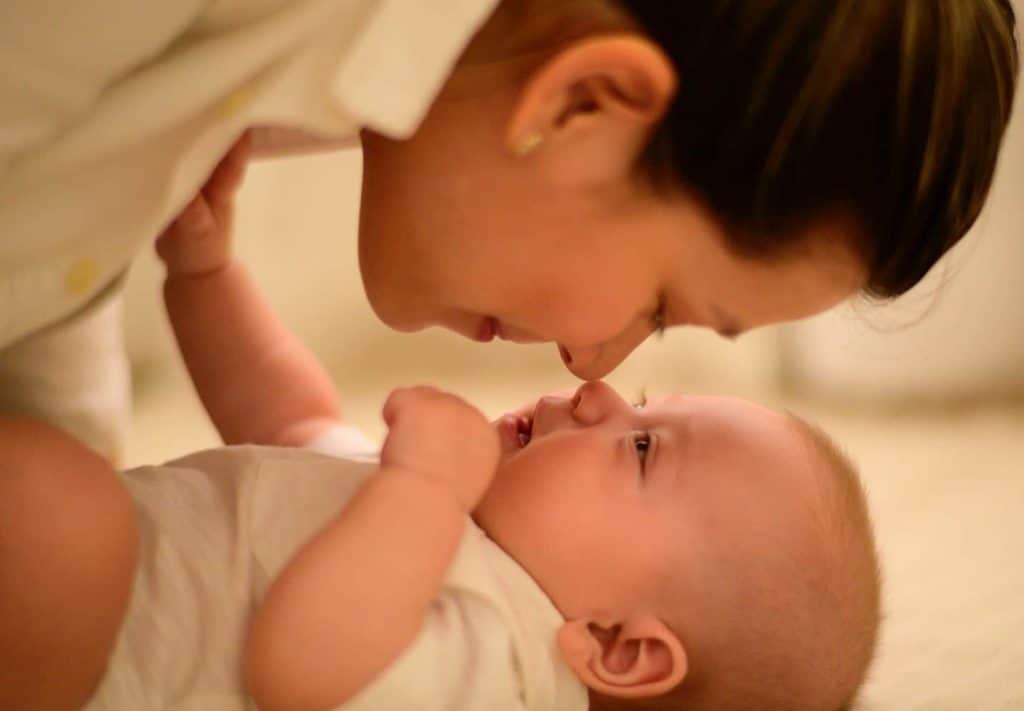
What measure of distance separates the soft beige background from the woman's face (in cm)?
54

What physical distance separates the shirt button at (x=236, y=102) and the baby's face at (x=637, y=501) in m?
0.31

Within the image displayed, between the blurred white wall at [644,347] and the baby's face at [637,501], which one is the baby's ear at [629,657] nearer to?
the baby's face at [637,501]

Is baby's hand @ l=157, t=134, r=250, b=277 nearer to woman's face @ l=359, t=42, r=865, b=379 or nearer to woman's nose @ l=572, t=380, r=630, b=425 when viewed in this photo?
woman's face @ l=359, t=42, r=865, b=379

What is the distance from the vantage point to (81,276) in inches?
25.0

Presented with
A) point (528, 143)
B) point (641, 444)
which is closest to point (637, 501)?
point (641, 444)

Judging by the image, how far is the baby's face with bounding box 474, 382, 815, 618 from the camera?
0.78 m

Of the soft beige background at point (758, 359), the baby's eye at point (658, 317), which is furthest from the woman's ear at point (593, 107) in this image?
the soft beige background at point (758, 359)

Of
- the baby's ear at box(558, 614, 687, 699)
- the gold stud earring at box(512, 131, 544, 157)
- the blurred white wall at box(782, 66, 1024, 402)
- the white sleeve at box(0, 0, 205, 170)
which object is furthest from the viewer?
the blurred white wall at box(782, 66, 1024, 402)

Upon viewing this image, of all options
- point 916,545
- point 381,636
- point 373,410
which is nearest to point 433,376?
point 373,410

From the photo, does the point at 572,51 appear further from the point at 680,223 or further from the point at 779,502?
the point at 779,502

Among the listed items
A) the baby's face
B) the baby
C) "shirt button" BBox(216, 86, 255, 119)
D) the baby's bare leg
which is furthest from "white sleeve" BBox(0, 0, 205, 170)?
the baby's face

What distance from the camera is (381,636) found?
2.25 feet

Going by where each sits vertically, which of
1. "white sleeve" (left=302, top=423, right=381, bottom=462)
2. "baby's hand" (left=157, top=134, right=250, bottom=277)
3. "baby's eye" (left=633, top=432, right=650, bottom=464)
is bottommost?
"white sleeve" (left=302, top=423, right=381, bottom=462)

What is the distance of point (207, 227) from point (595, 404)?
12.9 inches
